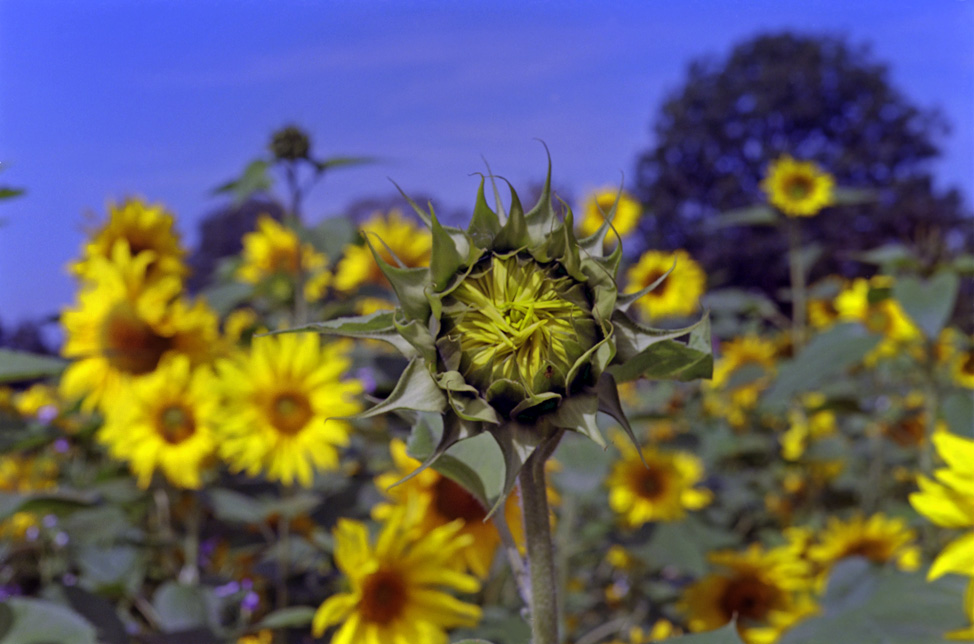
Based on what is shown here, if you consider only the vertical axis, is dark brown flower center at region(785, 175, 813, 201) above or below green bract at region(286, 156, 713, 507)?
above

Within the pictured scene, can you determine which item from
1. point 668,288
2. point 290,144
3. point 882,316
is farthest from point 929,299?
point 668,288

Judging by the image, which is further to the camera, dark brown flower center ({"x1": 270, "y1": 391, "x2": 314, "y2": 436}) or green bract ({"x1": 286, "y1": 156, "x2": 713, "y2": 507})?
dark brown flower center ({"x1": 270, "y1": 391, "x2": 314, "y2": 436})

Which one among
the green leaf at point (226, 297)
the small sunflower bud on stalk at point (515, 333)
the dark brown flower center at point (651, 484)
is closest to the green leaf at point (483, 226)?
the small sunflower bud on stalk at point (515, 333)

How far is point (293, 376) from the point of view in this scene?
1518 millimetres

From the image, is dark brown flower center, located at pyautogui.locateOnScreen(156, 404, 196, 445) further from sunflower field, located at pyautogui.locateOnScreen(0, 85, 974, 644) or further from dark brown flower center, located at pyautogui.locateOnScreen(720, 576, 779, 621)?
dark brown flower center, located at pyautogui.locateOnScreen(720, 576, 779, 621)

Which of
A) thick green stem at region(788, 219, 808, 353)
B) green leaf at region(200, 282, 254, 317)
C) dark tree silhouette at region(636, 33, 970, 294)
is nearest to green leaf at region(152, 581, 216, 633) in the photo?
green leaf at region(200, 282, 254, 317)

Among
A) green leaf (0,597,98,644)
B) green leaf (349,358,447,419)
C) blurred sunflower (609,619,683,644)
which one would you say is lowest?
blurred sunflower (609,619,683,644)

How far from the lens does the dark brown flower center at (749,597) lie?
1866 mm

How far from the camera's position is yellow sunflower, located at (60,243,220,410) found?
5.33 feet

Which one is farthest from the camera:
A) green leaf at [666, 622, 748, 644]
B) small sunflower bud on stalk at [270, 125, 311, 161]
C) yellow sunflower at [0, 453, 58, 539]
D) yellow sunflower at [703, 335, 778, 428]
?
yellow sunflower at [703, 335, 778, 428]

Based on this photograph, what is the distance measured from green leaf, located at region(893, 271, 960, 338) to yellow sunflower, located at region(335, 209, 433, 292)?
1.25 metres

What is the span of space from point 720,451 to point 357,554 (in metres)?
1.66

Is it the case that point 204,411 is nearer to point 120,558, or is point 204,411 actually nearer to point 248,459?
point 248,459

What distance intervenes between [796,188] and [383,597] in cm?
286
